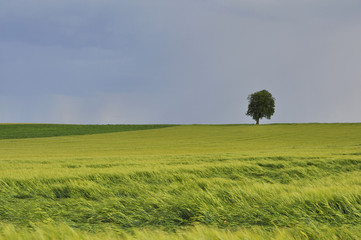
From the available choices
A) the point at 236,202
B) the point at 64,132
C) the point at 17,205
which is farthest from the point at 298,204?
the point at 64,132

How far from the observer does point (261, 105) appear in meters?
78.7

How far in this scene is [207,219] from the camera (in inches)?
191

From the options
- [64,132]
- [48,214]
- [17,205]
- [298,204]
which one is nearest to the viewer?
[298,204]

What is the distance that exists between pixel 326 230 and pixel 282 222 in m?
0.87

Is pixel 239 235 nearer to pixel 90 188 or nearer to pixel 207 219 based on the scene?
pixel 207 219

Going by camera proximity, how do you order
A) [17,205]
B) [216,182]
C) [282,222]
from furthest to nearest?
[216,182] → [17,205] → [282,222]

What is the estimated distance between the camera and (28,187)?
844 centimetres

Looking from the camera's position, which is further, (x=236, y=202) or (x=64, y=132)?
(x=64, y=132)

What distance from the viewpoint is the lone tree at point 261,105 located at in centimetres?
7869

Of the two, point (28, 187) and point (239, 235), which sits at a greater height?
point (239, 235)

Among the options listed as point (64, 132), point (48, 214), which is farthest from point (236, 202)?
point (64, 132)

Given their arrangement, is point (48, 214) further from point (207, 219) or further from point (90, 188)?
point (207, 219)

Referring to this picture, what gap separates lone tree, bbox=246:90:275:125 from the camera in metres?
78.7

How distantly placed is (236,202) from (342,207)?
5.49 ft
